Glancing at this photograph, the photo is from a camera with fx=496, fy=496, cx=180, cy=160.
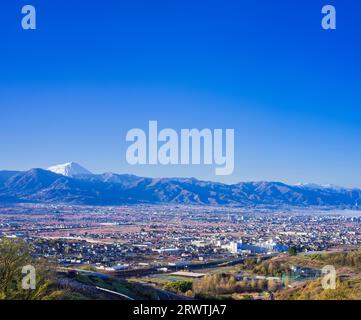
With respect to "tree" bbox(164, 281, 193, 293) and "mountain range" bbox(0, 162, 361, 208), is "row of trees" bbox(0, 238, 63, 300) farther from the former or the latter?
"mountain range" bbox(0, 162, 361, 208)

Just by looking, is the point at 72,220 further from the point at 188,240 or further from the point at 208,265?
the point at 208,265

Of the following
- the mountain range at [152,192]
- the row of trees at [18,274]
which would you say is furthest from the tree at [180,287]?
the mountain range at [152,192]

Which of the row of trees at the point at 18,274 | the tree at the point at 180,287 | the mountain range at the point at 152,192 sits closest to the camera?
the row of trees at the point at 18,274

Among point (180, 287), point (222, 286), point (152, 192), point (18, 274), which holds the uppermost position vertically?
point (18, 274)

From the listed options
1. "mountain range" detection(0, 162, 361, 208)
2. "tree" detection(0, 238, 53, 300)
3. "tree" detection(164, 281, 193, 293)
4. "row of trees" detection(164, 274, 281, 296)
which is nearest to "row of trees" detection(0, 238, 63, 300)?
"tree" detection(0, 238, 53, 300)

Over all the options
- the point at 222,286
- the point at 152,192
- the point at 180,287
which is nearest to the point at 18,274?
the point at 180,287

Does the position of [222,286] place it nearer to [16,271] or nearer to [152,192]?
[16,271]

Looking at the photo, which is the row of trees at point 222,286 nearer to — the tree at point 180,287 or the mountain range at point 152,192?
the tree at point 180,287
